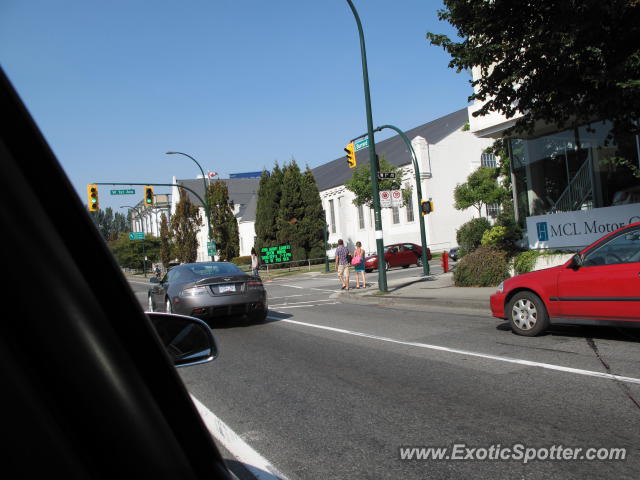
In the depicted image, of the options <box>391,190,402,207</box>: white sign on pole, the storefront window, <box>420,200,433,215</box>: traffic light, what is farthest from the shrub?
the storefront window

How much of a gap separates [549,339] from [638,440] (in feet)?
14.1

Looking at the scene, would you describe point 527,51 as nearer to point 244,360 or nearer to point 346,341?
point 346,341

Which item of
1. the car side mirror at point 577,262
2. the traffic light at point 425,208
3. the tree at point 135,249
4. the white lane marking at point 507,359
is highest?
the tree at point 135,249

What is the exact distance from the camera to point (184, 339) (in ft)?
7.03

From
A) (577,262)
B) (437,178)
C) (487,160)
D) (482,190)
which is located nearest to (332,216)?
(437,178)

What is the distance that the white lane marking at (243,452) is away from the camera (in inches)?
140

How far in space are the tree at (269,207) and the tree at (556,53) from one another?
37.0 metres

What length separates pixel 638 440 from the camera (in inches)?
153

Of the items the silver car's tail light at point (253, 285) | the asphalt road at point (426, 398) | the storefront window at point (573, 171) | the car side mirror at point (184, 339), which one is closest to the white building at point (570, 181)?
the storefront window at point (573, 171)

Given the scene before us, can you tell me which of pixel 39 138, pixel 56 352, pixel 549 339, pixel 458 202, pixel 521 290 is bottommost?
pixel 549 339

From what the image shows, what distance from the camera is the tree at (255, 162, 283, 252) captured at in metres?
48.2

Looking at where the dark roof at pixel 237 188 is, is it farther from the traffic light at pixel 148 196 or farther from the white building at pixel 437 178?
the traffic light at pixel 148 196

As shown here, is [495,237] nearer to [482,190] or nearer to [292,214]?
[482,190]

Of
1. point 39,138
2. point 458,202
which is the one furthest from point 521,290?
point 458,202
